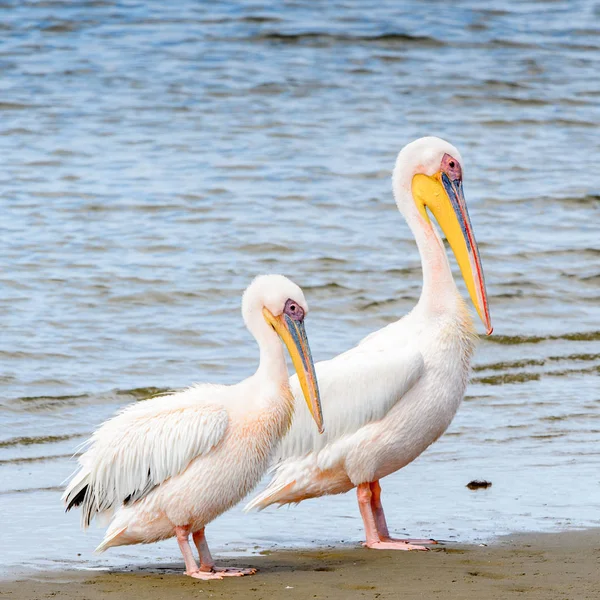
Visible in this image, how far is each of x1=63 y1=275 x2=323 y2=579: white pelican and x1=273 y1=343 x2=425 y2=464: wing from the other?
0.58 m

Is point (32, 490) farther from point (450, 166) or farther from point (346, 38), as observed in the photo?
point (346, 38)

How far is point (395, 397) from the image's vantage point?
531cm

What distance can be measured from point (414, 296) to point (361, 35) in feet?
38.3

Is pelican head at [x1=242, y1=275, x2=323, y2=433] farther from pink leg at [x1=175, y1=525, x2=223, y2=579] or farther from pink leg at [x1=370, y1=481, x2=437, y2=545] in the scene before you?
pink leg at [x1=370, y1=481, x2=437, y2=545]

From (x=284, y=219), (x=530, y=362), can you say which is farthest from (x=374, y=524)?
(x=284, y=219)

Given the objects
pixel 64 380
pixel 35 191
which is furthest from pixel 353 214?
pixel 64 380

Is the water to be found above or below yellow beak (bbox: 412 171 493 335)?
below

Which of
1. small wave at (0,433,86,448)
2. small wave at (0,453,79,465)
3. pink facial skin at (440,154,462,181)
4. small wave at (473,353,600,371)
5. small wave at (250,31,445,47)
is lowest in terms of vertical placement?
small wave at (473,353,600,371)

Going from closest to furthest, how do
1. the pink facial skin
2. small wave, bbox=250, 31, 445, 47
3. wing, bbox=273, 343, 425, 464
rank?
1. wing, bbox=273, 343, 425, 464
2. the pink facial skin
3. small wave, bbox=250, 31, 445, 47

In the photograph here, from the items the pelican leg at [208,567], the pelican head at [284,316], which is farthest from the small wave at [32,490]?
the pelican head at [284,316]

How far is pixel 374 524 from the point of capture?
17.1 feet

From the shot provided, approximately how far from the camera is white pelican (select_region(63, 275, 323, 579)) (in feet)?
15.0

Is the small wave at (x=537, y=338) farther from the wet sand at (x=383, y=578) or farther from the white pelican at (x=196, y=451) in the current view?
the white pelican at (x=196, y=451)

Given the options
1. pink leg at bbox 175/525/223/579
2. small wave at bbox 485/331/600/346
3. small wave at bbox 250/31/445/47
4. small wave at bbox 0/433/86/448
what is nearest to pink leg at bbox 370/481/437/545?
pink leg at bbox 175/525/223/579
